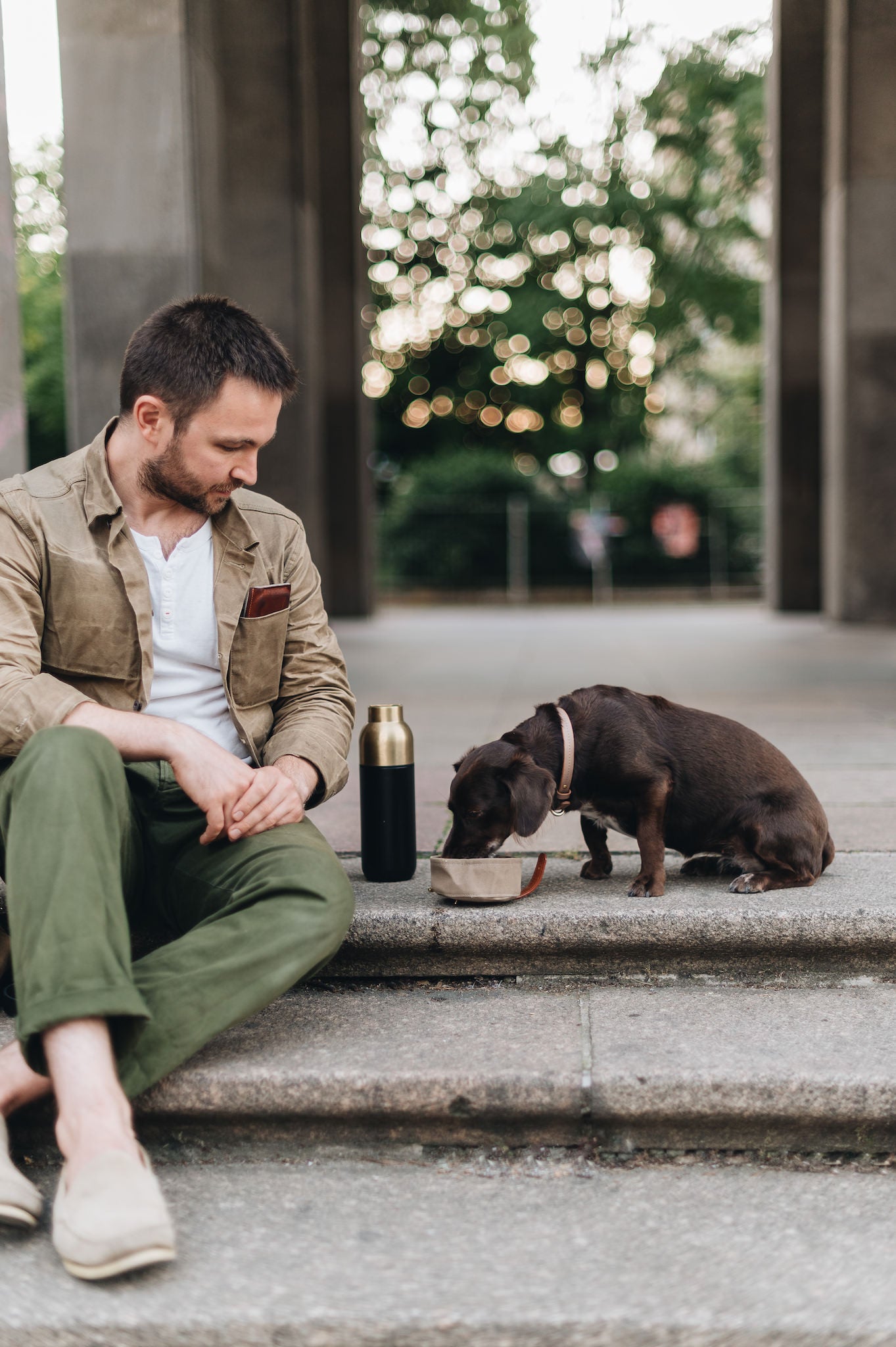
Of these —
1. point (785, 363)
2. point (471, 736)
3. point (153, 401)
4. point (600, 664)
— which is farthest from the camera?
point (785, 363)

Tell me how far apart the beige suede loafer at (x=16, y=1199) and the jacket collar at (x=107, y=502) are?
1.41 m

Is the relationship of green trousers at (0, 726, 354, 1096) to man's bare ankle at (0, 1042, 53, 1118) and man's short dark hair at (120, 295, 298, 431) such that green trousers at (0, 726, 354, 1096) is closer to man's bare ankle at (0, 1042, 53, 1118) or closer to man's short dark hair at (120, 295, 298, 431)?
man's bare ankle at (0, 1042, 53, 1118)

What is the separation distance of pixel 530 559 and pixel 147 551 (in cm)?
2257

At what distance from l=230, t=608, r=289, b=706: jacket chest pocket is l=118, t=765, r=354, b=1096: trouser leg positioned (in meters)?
0.32

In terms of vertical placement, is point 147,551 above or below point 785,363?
below

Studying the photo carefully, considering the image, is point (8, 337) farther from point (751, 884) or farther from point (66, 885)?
point (751, 884)

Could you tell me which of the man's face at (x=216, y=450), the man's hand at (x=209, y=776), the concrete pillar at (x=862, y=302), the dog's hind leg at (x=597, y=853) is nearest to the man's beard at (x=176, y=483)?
the man's face at (x=216, y=450)

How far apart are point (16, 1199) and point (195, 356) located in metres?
1.76

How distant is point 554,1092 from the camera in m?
2.57

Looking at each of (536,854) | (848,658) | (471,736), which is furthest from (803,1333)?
(848,658)

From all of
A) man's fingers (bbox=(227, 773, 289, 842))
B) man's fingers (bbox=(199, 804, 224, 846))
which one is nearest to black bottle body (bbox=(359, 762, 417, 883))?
man's fingers (bbox=(227, 773, 289, 842))

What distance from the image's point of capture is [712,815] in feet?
11.0

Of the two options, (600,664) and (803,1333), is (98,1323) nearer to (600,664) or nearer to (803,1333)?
(803,1333)

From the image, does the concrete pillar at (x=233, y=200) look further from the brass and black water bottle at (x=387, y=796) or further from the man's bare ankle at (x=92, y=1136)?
the man's bare ankle at (x=92, y=1136)
